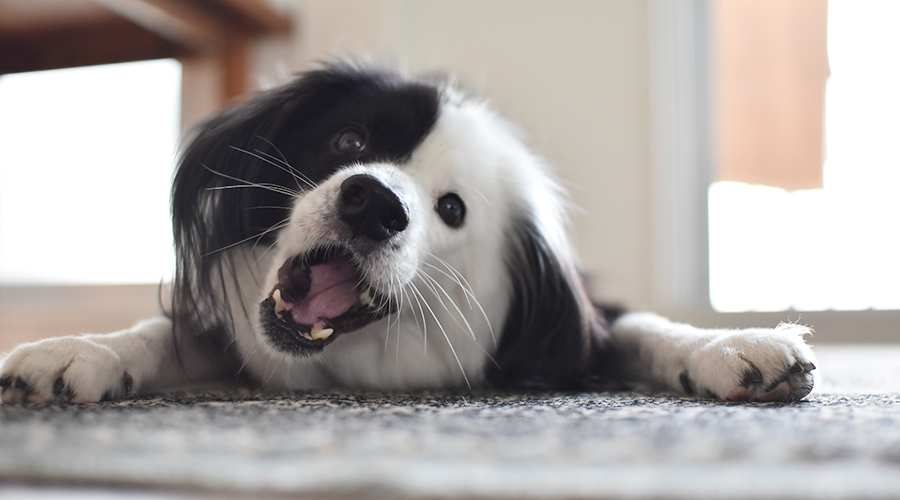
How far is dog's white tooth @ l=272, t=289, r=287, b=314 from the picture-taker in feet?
3.26

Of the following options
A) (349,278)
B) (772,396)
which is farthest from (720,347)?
(349,278)

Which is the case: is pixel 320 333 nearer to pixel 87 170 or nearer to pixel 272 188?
pixel 272 188

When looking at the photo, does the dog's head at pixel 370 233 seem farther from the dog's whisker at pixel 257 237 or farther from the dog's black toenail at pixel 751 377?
the dog's black toenail at pixel 751 377

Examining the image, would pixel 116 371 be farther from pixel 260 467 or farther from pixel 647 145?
pixel 647 145

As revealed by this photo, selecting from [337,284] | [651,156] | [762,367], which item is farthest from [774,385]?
[651,156]

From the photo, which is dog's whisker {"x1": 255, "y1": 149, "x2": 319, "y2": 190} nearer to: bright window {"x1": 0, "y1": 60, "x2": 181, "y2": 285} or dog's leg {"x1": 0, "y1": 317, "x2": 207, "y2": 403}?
dog's leg {"x1": 0, "y1": 317, "x2": 207, "y2": 403}

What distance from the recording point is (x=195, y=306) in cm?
112

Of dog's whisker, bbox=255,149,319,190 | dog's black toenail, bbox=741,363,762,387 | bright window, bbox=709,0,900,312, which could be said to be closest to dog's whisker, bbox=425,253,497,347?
dog's whisker, bbox=255,149,319,190

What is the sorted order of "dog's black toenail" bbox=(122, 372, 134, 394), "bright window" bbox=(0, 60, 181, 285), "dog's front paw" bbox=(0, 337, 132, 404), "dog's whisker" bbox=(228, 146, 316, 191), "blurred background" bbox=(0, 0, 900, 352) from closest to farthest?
"dog's front paw" bbox=(0, 337, 132, 404) → "dog's black toenail" bbox=(122, 372, 134, 394) → "dog's whisker" bbox=(228, 146, 316, 191) → "bright window" bbox=(0, 60, 181, 285) → "blurred background" bbox=(0, 0, 900, 352)

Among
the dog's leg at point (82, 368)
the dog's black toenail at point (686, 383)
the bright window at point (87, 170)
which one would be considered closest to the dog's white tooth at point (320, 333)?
the dog's leg at point (82, 368)

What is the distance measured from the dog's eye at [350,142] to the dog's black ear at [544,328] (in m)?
0.34

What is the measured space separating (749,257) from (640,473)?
312 centimetres

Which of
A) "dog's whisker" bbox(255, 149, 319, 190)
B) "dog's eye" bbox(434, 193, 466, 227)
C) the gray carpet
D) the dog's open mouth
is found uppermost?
"dog's whisker" bbox(255, 149, 319, 190)

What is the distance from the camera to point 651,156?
10.4 ft
